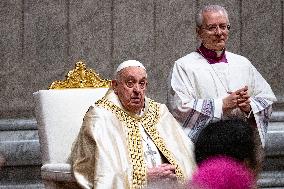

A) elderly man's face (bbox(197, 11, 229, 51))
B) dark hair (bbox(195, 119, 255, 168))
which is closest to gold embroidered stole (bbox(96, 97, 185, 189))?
elderly man's face (bbox(197, 11, 229, 51))

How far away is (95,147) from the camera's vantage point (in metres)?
3.83

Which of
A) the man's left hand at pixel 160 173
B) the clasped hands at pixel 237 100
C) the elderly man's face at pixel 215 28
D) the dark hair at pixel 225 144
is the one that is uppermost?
the dark hair at pixel 225 144

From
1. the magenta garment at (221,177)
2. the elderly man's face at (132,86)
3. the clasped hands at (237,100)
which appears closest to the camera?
the magenta garment at (221,177)

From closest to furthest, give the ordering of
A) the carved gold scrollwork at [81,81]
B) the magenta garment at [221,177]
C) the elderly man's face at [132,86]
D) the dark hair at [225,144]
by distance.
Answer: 1. the magenta garment at [221,177]
2. the dark hair at [225,144]
3. the elderly man's face at [132,86]
4. the carved gold scrollwork at [81,81]

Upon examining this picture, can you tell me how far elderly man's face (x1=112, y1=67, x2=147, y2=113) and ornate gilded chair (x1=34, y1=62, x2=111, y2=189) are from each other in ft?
1.44

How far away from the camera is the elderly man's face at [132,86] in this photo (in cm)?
393

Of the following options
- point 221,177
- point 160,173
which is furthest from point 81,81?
point 221,177

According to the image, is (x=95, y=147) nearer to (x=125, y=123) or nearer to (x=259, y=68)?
(x=125, y=123)

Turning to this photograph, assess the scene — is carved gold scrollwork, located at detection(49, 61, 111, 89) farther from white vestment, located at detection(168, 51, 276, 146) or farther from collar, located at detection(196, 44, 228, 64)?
collar, located at detection(196, 44, 228, 64)

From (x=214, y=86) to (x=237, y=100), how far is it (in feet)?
1.04

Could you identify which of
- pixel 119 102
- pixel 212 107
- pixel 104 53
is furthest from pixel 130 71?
pixel 104 53

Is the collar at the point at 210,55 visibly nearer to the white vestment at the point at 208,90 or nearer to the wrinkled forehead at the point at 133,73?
the white vestment at the point at 208,90

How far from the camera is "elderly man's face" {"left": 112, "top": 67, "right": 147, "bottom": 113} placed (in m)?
3.93

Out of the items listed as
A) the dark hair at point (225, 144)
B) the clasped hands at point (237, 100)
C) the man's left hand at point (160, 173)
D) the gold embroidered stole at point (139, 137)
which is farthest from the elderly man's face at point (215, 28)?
the dark hair at point (225, 144)
